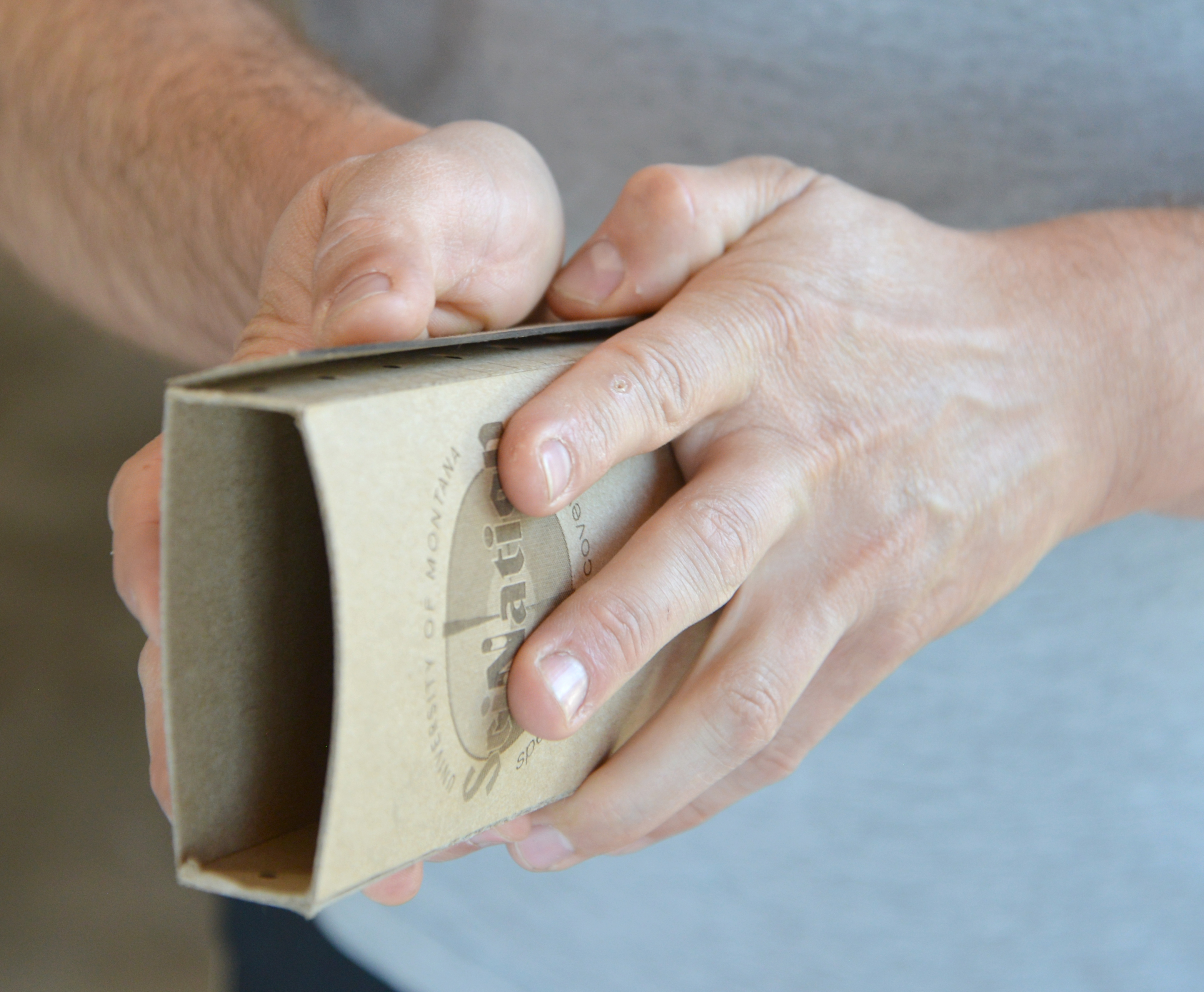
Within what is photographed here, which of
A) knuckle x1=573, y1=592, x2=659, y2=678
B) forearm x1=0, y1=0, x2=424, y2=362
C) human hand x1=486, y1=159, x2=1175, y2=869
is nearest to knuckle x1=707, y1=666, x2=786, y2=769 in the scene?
human hand x1=486, y1=159, x2=1175, y2=869

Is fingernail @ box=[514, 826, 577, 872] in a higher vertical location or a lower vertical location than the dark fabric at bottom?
higher

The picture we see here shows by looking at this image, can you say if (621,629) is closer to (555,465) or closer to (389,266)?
(555,465)

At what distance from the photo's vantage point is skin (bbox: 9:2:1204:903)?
52 cm

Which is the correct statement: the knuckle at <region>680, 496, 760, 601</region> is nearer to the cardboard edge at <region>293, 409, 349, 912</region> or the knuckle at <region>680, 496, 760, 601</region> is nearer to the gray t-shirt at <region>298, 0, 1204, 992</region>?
the cardboard edge at <region>293, 409, 349, 912</region>

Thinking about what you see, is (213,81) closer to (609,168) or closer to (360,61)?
(360,61)

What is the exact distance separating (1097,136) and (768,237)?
44 cm

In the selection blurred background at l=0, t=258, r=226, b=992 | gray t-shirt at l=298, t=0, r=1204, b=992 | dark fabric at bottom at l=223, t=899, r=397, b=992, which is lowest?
blurred background at l=0, t=258, r=226, b=992

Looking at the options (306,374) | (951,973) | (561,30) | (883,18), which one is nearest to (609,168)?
(561,30)

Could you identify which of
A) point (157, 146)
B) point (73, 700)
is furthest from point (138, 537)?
point (73, 700)

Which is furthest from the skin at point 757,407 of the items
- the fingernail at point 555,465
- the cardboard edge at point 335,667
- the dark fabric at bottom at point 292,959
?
the dark fabric at bottom at point 292,959

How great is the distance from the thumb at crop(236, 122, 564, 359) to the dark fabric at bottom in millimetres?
706

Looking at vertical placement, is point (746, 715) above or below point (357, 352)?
below

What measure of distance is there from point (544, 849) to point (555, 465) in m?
0.33

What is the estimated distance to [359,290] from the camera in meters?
0.49
